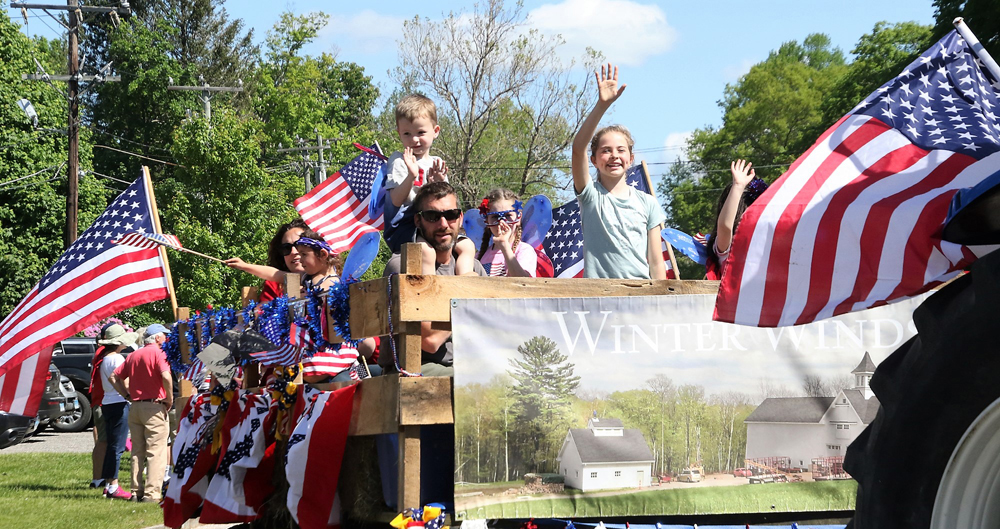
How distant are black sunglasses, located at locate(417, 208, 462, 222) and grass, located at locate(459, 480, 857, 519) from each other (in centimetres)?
168

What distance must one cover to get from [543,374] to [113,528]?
19.5ft

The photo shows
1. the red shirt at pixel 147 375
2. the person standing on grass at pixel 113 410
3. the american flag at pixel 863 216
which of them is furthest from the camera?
the person standing on grass at pixel 113 410

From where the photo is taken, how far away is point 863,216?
9.21 feet

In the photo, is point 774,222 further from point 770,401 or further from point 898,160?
point 770,401

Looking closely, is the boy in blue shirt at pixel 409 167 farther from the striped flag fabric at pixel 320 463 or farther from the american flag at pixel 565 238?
the american flag at pixel 565 238

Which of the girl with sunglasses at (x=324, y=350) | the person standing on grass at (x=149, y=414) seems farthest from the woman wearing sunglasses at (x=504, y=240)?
the person standing on grass at (x=149, y=414)

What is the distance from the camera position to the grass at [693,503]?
3982mm

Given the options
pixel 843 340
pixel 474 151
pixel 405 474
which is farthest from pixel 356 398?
pixel 474 151

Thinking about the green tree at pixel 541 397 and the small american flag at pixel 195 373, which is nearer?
the green tree at pixel 541 397

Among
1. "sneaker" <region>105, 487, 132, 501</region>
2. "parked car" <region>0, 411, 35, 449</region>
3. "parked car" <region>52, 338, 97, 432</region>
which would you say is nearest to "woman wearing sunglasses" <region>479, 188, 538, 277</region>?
"sneaker" <region>105, 487, 132, 501</region>

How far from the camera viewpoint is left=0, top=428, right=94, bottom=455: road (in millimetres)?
17605

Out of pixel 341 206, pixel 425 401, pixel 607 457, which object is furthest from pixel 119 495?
pixel 607 457

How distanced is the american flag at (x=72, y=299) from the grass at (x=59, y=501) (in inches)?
66.3

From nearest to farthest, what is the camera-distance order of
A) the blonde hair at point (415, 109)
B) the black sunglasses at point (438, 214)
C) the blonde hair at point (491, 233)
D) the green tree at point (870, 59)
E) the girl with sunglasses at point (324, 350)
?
the black sunglasses at point (438, 214)
the girl with sunglasses at point (324, 350)
the blonde hair at point (415, 109)
the blonde hair at point (491, 233)
the green tree at point (870, 59)
